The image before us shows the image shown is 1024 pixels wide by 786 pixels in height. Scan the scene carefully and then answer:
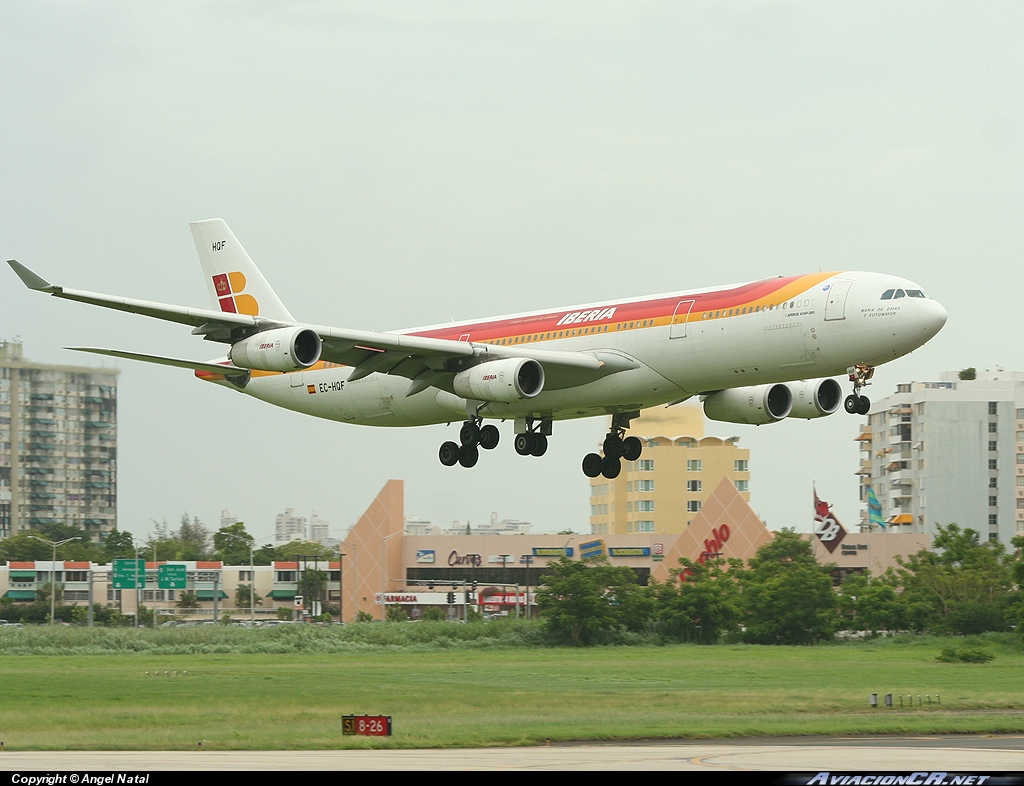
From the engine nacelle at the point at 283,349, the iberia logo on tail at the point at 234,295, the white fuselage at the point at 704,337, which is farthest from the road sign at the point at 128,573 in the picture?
the engine nacelle at the point at 283,349

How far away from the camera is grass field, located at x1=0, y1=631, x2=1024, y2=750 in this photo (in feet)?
171

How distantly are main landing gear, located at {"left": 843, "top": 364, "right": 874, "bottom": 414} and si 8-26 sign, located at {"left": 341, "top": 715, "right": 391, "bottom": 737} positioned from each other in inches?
718

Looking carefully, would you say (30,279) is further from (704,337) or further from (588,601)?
(588,601)

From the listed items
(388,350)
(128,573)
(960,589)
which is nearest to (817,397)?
(388,350)

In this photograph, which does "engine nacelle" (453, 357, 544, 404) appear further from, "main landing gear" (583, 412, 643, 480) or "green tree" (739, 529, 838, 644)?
"green tree" (739, 529, 838, 644)

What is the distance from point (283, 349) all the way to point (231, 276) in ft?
59.3

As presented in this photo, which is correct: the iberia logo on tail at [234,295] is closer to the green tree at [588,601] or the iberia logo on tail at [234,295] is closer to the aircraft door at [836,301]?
the aircraft door at [836,301]

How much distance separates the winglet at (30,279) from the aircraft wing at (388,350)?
201 cm

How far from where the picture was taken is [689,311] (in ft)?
152

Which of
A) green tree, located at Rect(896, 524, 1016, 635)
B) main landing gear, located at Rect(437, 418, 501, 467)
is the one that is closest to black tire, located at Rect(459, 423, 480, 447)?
main landing gear, located at Rect(437, 418, 501, 467)

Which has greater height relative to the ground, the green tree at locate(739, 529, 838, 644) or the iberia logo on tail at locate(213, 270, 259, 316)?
the iberia logo on tail at locate(213, 270, 259, 316)

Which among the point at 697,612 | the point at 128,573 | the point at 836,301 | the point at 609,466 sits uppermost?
the point at 836,301

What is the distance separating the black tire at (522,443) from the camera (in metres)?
51.9

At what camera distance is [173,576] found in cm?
12900
